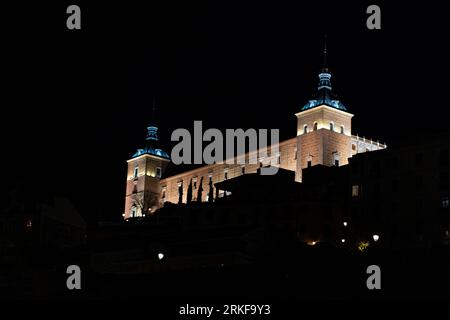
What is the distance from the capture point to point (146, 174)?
550ft

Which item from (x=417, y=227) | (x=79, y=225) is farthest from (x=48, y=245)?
(x=417, y=227)

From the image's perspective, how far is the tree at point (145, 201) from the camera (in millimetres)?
152875

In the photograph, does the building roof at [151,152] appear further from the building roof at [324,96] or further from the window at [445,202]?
the window at [445,202]

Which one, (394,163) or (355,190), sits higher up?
(394,163)

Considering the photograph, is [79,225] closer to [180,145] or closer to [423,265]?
[180,145]

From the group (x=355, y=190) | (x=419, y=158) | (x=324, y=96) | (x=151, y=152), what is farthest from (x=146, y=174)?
(x=419, y=158)

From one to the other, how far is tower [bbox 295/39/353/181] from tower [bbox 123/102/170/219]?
150ft

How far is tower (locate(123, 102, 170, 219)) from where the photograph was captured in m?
162

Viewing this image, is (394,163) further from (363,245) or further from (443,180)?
(363,245)

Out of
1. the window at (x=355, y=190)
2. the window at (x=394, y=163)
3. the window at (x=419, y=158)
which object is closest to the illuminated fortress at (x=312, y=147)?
the window at (x=355, y=190)

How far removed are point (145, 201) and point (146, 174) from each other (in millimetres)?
12430

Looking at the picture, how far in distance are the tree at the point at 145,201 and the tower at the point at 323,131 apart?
39.6 meters
